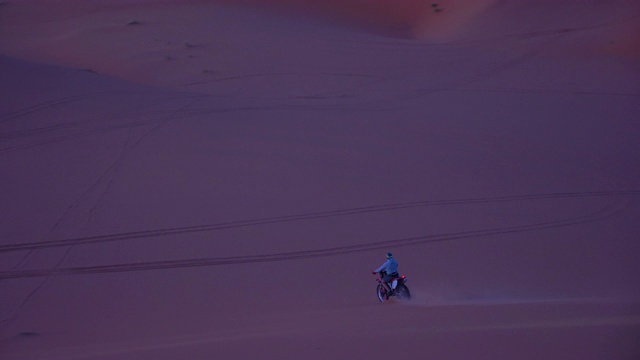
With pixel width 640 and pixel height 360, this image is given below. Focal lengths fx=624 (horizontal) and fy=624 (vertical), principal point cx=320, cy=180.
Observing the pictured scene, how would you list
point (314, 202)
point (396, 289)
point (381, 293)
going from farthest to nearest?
point (314, 202)
point (381, 293)
point (396, 289)

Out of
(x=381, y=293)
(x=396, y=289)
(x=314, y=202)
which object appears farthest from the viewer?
(x=314, y=202)

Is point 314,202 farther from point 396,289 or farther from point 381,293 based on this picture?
point 396,289

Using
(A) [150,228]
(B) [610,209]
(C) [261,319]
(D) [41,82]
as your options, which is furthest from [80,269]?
(B) [610,209]

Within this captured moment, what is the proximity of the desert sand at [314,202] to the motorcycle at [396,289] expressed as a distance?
0.16 metres

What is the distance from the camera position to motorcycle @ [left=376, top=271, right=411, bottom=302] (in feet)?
24.1

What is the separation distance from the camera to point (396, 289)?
24.2ft

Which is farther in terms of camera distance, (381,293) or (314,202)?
(314,202)

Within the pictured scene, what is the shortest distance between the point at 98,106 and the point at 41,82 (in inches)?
68.8

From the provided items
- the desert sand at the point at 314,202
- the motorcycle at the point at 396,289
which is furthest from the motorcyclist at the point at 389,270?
the desert sand at the point at 314,202

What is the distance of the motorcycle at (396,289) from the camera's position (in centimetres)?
735

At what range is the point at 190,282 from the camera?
8023 millimetres

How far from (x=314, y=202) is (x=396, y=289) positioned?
10.6 feet

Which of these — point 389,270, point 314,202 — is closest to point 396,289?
point 389,270

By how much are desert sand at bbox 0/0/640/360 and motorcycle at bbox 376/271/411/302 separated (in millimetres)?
156
